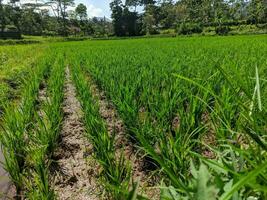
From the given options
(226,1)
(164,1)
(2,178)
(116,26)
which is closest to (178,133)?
(2,178)

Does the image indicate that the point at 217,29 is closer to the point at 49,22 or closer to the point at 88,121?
the point at 49,22

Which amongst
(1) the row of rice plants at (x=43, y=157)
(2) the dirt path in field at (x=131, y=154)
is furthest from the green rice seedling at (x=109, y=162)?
(1) the row of rice plants at (x=43, y=157)

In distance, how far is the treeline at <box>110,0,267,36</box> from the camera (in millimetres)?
44719

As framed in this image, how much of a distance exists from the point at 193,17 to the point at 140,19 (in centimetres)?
1003

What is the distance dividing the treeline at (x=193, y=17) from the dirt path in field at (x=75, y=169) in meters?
39.5

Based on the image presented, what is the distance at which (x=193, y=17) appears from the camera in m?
53.1

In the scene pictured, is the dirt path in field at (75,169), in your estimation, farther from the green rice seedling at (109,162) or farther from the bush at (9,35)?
the bush at (9,35)

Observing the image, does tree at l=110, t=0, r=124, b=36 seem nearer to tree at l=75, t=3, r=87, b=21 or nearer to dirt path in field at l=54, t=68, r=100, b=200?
tree at l=75, t=3, r=87, b=21

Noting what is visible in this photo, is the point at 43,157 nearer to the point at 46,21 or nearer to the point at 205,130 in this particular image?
the point at 205,130

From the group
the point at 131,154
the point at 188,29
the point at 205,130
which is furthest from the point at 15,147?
the point at 188,29

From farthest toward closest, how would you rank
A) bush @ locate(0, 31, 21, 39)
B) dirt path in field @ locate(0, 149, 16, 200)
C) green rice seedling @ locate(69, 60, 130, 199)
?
bush @ locate(0, 31, 21, 39) → dirt path in field @ locate(0, 149, 16, 200) → green rice seedling @ locate(69, 60, 130, 199)

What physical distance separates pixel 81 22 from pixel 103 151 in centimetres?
6113

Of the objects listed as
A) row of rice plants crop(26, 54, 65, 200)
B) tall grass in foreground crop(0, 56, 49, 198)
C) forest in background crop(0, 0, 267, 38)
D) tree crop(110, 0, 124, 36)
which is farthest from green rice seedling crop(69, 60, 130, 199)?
tree crop(110, 0, 124, 36)

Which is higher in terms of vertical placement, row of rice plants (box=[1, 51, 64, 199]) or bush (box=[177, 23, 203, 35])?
row of rice plants (box=[1, 51, 64, 199])
